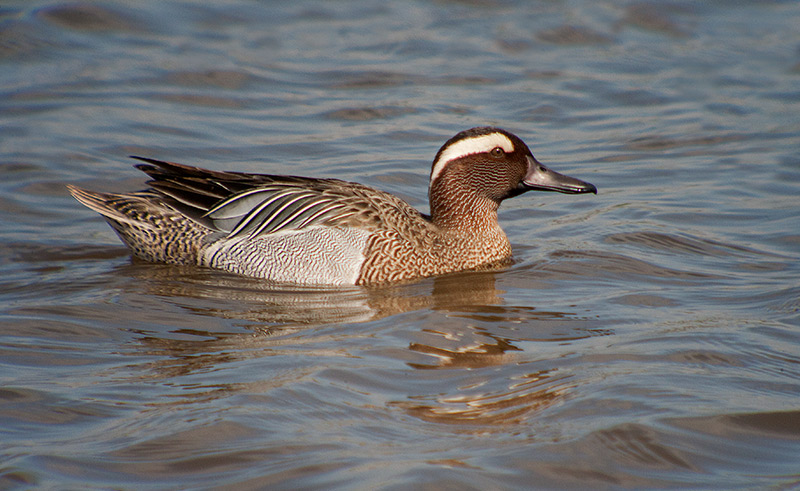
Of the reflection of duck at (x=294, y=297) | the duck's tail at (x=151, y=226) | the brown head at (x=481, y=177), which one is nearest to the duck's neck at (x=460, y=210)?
the brown head at (x=481, y=177)

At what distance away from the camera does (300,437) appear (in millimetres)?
4176

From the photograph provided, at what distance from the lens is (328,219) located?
679 cm

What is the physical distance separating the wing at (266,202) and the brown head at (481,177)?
32 centimetres

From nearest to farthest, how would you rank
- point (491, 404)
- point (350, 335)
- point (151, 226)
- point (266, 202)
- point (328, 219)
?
point (491, 404)
point (350, 335)
point (328, 219)
point (266, 202)
point (151, 226)

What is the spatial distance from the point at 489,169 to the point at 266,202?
167 centimetres

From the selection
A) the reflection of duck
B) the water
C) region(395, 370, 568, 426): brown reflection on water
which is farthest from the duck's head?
region(395, 370, 568, 426): brown reflection on water

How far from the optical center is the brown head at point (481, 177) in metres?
7.15

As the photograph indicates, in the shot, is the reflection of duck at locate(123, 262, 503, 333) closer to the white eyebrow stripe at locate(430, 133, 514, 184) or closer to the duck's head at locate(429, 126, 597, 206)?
the duck's head at locate(429, 126, 597, 206)

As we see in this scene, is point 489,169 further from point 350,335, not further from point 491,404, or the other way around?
point 491,404

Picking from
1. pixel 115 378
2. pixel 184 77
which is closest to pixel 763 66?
pixel 184 77

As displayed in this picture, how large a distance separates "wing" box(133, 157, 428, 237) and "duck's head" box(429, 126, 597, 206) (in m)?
0.43

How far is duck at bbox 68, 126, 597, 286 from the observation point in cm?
676

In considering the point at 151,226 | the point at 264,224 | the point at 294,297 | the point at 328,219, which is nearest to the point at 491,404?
the point at 294,297

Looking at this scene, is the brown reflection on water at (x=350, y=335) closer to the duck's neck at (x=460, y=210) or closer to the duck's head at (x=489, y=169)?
the duck's neck at (x=460, y=210)
